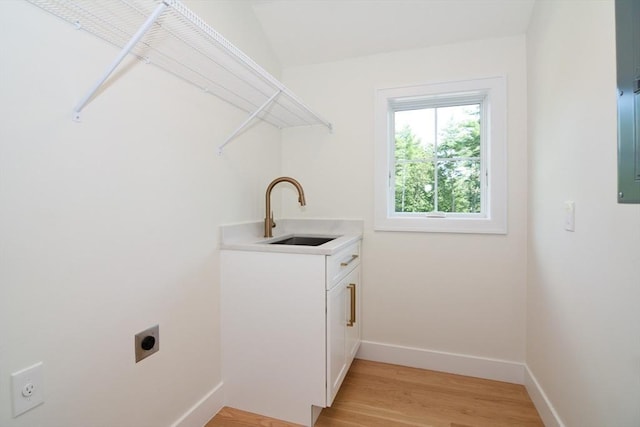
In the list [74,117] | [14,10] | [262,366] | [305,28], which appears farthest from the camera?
[305,28]

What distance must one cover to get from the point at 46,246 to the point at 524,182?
7.65 ft

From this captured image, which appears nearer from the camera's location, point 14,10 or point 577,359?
point 14,10

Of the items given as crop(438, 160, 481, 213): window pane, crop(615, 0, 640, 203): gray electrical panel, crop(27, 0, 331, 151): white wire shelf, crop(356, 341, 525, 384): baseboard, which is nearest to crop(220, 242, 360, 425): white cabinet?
crop(356, 341, 525, 384): baseboard

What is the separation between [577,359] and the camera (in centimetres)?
122

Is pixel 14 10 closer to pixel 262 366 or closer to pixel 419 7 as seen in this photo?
pixel 262 366

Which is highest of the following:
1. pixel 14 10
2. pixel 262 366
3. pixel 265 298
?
pixel 14 10

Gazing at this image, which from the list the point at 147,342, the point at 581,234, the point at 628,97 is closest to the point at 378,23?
the point at 628,97

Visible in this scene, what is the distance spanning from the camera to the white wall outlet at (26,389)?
2.69 feet

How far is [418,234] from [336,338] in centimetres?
92

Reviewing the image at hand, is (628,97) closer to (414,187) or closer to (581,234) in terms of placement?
(581,234)

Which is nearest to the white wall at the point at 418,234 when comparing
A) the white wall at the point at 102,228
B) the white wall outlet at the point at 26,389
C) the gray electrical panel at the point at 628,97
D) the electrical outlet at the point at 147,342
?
the white wall at the point at 102,228

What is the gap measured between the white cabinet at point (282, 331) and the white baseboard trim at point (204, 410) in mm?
53

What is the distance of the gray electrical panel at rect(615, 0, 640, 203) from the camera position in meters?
0.85

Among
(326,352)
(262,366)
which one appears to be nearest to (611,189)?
(326,352)
